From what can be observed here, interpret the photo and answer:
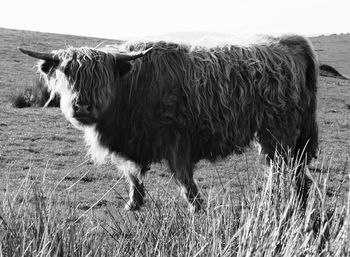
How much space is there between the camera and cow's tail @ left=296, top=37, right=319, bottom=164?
20.7ft

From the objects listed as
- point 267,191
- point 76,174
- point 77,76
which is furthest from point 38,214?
point 76,174

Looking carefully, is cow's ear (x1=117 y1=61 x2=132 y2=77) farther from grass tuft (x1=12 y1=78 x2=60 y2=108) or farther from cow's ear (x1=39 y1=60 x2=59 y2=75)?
grass tuft (x1=12 y1=78 x2=60 y2=108)

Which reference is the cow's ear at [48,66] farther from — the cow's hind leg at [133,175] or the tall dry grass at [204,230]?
the tall dry grass at [204,230]

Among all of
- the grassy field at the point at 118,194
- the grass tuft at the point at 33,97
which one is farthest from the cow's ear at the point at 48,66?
the grass tuft at the point at 33,97

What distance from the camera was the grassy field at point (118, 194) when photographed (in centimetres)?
276

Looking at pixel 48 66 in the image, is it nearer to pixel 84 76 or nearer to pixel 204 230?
pixel 84 76

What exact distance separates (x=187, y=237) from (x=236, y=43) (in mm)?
3777

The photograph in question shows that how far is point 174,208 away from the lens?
123 inches

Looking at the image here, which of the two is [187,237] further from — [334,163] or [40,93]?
[40,93]

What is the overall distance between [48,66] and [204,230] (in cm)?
300

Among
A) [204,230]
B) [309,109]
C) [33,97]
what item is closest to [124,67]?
[309,109]

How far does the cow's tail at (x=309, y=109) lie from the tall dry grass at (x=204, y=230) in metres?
3.23

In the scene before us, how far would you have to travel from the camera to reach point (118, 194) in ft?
11.2

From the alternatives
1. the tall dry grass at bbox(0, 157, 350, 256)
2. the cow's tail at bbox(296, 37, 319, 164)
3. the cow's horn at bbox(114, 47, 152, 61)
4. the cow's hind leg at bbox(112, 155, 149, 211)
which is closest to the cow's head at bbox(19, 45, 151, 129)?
the cow's horn at bbox(114, 47, 152, 61)
